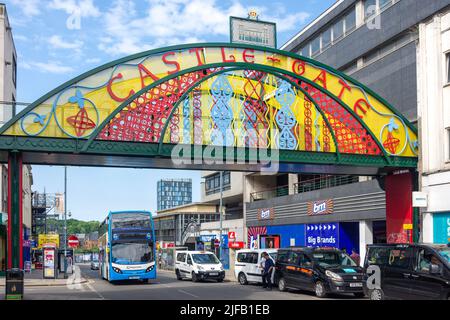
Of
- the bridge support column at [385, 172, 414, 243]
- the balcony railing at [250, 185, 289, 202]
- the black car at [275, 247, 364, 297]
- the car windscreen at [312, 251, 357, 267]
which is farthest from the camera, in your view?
the balcony railing at [250, 185, 289, 202]

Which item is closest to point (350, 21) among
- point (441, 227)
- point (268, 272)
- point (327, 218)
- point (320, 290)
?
point (327, 218)

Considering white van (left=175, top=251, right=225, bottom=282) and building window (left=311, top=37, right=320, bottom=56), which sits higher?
building window (left=311, top=37, right=320, bottom=56)

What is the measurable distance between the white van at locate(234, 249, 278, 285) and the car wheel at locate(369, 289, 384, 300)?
10.3 meters

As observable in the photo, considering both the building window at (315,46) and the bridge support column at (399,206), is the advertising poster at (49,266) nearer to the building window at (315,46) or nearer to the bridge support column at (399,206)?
the bridge support column at (399,206)

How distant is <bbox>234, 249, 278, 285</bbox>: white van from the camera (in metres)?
28.6

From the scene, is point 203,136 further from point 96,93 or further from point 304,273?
Result: point 304,273

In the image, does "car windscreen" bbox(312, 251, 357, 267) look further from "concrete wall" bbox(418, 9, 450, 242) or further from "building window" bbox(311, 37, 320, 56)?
"building window" bbox(311, 37, 320, 56)

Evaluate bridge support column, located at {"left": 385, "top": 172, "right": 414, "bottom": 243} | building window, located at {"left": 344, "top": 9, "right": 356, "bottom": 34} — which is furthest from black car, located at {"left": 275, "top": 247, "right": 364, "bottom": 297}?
building window, located at {"left": 344, "top": 9, "right": 356, "bottom": 34}

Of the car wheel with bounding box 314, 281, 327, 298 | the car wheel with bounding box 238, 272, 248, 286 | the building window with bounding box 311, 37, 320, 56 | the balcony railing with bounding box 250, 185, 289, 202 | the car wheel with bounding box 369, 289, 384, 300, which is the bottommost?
the car wheel with bounding box 238, 272, 248, 286

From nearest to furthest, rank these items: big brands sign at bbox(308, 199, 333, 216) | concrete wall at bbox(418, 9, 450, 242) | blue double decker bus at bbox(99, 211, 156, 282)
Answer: concrete wall at bbox(418, 9, 450, 242)
blue double decker bus at bbox(99, 211, 156, 282)
big brands sign at bbox(308, 199, 333, 216)

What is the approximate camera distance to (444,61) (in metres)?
25.4

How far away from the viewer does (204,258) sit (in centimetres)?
3441
